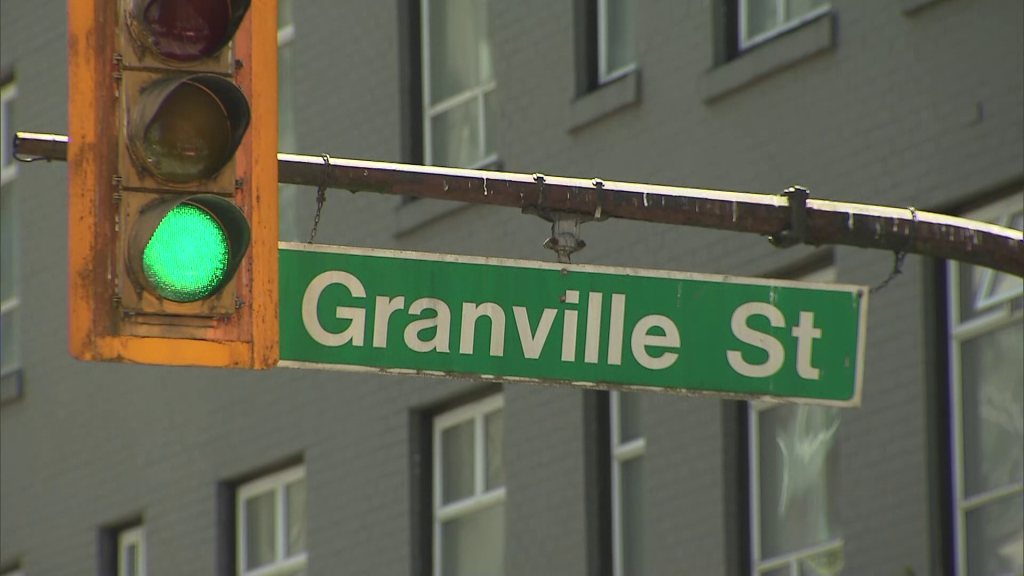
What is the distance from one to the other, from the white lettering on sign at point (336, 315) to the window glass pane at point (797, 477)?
6889 millimetres

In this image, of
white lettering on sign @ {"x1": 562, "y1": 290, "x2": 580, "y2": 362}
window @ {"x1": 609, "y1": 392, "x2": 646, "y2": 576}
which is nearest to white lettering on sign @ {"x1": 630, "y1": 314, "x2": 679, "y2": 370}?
white lettering on sign @ {"x1": 562, "y1": 290, "x2": 580, "y2": 362}

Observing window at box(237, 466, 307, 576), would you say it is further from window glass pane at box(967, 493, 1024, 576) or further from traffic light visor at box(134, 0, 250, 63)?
traffic light visor at box(134, 0, 250, 63)

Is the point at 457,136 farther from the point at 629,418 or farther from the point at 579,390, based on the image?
the point at 629,418

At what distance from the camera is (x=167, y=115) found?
19.2ft

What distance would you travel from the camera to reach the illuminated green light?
5836 millimetres

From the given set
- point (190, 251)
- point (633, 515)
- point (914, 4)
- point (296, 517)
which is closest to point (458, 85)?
point (296, 517)

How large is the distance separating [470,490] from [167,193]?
38.1 ft

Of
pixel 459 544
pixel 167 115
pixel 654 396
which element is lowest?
pixel 459 544

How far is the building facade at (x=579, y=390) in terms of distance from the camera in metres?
13.5

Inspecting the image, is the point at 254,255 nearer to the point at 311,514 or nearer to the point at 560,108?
the point at 560,108

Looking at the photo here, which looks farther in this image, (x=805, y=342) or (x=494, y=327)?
(x=805, y=342)

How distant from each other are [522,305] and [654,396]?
774cm

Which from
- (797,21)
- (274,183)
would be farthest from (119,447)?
(274,183)

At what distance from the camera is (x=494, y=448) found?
1709 centimetres
